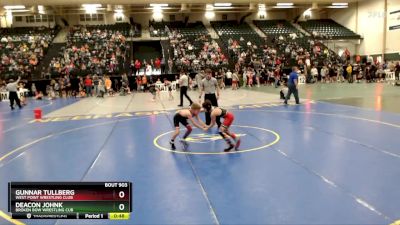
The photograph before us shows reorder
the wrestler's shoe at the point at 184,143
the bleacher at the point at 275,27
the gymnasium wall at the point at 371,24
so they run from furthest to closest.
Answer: the bleacher at the point at 275,27, the gymnasium wall at the point at 371,24, the wrestler's shoe at the point at 184,143

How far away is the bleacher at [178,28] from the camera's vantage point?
33081 millimetres

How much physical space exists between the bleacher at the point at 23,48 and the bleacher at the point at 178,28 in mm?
9289

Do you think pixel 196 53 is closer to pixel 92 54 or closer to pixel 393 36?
pixel 92 54

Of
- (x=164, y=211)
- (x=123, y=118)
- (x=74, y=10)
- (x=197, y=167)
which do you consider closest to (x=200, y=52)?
(x=74, y=10)

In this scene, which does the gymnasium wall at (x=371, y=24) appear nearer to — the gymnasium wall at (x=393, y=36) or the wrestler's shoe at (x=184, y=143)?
the gymnasium wall at (x=393, y=36)

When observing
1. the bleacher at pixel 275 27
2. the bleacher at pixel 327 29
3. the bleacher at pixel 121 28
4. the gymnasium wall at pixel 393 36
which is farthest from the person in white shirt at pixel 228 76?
the gymnasium wall at pixel 393 36

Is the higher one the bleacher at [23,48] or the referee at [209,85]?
the bleacher at [23,48]

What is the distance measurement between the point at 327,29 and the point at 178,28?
50.2 feet

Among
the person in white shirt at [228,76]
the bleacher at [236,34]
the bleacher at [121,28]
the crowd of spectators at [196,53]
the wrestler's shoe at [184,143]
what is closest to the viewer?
the wrestler's shoe at [184,143]

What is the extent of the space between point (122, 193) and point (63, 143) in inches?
266
